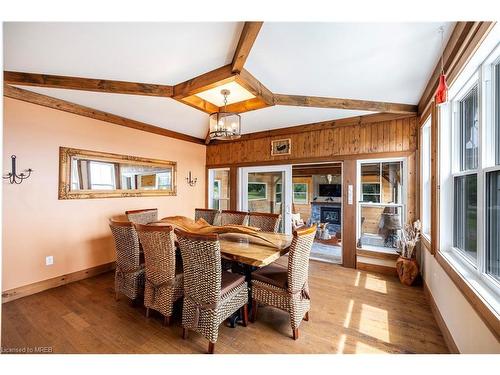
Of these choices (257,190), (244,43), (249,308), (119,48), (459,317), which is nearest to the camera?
(459,317)

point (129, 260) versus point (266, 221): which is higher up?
point (266, 221)

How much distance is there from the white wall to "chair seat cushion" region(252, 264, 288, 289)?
1348 millimetres

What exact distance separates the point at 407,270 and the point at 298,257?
7.03ft

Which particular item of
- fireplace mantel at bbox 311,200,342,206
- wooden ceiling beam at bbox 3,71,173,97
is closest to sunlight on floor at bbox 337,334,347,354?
wooden ceiling beam at bbox 3,71,173,97

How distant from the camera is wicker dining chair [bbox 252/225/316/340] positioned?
80.4 inches

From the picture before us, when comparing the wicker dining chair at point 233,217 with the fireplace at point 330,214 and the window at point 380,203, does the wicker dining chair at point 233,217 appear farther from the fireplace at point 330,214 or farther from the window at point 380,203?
the fireplace at point 330,214

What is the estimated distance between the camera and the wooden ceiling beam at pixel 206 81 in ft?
8.14

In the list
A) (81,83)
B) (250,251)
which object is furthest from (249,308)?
(81,83)

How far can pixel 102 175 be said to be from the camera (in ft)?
12.0

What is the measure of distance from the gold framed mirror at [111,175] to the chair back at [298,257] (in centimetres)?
325

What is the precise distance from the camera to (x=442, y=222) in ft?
7.75

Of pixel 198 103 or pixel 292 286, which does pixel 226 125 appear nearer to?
pixel 198 103
